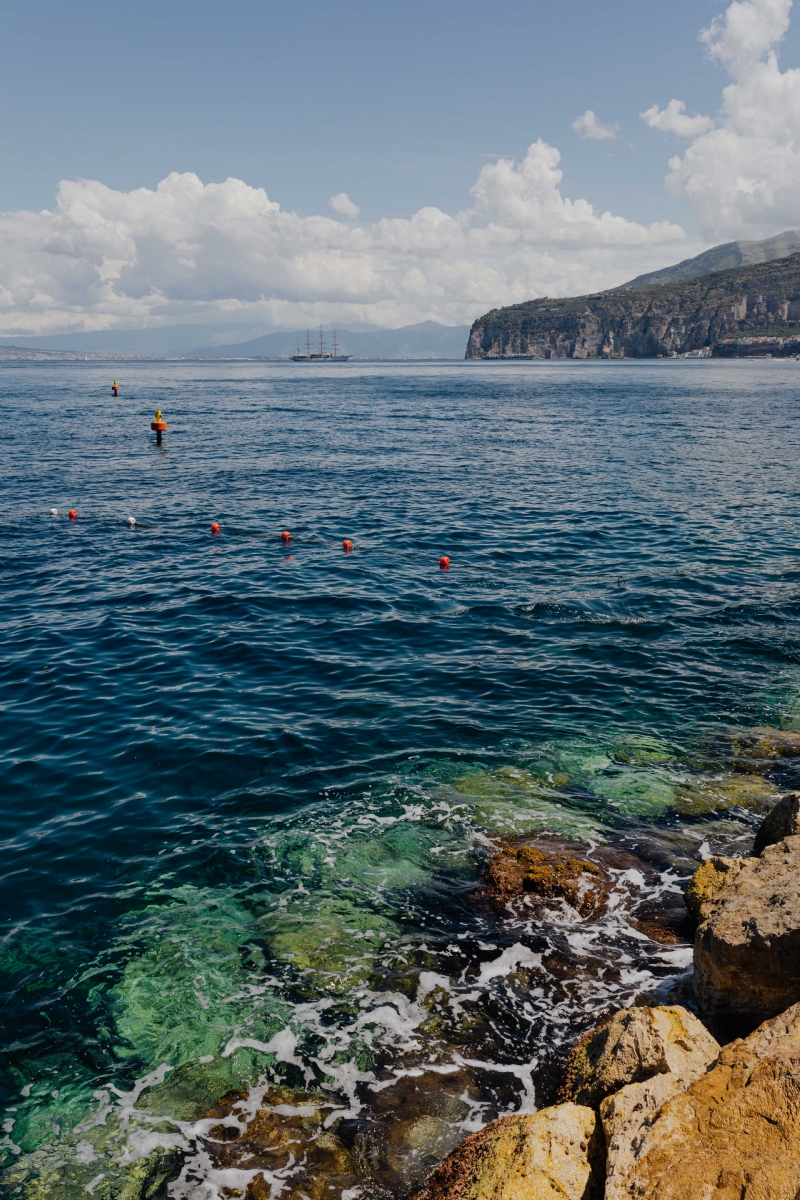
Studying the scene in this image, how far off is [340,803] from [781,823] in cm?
752

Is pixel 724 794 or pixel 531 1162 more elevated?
pixel 531 1162

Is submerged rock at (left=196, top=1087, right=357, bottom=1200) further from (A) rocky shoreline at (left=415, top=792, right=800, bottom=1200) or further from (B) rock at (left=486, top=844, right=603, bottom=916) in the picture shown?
(B) rock at (left=486, top=844, right=603, bottom=916)

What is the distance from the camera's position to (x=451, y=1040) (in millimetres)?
8828

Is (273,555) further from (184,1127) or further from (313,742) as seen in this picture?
(184,1127)

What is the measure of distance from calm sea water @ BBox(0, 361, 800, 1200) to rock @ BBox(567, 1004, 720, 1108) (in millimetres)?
1421

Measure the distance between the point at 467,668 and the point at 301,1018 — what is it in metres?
10.9

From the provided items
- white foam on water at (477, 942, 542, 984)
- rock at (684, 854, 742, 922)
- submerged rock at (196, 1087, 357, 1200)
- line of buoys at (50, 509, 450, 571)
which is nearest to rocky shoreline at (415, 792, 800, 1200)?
submerged rock at (196, 1087, 357, 1200)

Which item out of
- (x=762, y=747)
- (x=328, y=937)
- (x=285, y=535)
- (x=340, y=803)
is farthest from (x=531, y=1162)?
(x=285, y=535)

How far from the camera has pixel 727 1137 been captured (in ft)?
17.0

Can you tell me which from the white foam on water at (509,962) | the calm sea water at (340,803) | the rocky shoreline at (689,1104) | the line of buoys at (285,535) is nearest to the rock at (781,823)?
the calm sea water at (340,803)

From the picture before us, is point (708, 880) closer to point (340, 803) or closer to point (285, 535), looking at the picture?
point (340, 803)

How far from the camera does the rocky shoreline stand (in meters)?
5.04

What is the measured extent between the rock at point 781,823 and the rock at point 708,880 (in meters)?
0.85

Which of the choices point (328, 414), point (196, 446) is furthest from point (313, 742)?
point (328, 414)
